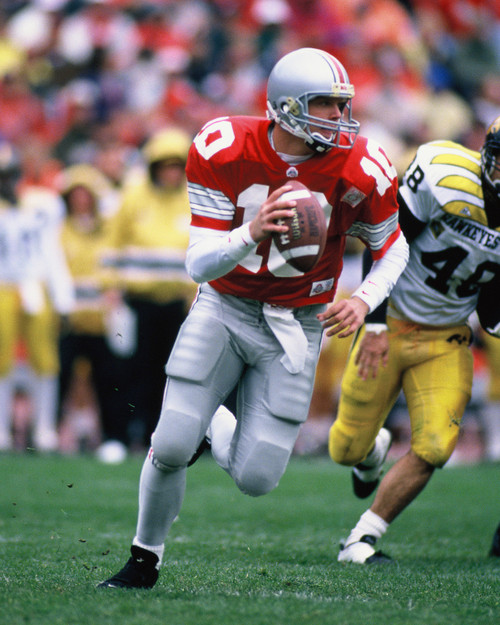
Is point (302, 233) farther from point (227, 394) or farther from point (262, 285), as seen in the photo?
point (227, 394)

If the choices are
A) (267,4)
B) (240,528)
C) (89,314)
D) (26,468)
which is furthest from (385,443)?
(267,4)

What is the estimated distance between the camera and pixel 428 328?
454cm

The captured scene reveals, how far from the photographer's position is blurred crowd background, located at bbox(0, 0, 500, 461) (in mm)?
10102

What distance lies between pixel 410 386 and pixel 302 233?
59.7 inches

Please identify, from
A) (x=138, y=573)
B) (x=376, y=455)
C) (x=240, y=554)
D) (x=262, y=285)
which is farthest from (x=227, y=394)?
(x=376, y=455)

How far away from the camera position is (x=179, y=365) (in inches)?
136

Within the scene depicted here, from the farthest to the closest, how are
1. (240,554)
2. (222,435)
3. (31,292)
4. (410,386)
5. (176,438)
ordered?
(31,292) < (410,386) < (240,554) < (222,435) < (176,438)

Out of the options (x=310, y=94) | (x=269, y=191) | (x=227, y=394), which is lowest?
(x=227, y=394)

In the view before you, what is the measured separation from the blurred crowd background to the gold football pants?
15.1ft

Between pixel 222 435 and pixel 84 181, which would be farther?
pixel 84 181

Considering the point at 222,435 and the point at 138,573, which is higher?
the point at 222,435

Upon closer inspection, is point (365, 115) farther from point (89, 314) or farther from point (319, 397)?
point (89, 314)

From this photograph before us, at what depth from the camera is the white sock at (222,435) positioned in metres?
3.78

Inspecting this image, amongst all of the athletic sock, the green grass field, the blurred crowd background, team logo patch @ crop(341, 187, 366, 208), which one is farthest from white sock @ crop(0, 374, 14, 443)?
team logo patch @ crop(341, 187, 366, 208)
